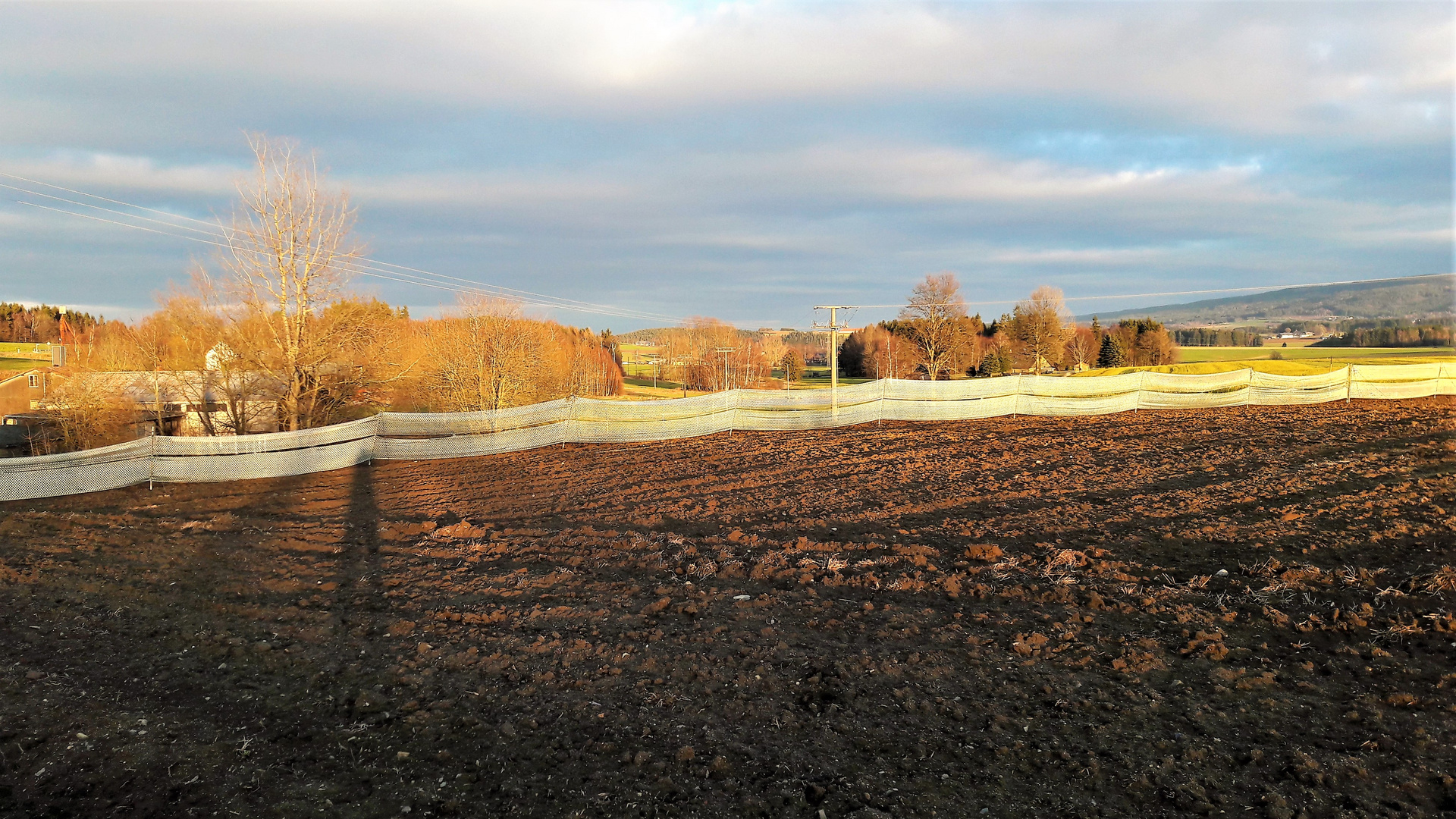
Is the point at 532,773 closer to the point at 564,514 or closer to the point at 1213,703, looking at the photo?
the point at 1213,703

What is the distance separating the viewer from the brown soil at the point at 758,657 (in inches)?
149

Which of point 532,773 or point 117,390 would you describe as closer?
point 532,773

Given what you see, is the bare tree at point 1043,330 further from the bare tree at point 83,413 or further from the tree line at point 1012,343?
the bare tree at point 83,413

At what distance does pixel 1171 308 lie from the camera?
182ft

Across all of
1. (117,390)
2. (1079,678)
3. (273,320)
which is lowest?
(1079,678)

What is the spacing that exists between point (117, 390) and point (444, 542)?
25560 millimetres

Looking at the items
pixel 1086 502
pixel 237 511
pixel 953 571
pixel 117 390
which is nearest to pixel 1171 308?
pixel 1086 502

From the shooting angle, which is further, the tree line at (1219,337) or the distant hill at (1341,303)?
the tree line at (1219,337)

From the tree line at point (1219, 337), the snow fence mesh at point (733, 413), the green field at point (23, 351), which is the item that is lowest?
the snow fence mesh at point (733, 413)

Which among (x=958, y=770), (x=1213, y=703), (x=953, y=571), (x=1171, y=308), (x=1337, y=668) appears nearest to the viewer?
(x=958, y=770)

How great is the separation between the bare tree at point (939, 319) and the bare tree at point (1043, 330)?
672cm

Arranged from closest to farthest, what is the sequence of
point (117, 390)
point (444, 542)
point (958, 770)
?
point (958, 770) → point (444, 542) → point (117, 390)

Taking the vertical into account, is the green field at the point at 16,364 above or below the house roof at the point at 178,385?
above

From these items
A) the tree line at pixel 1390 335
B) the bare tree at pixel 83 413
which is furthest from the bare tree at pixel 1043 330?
the bare tree at pixel 83 413
